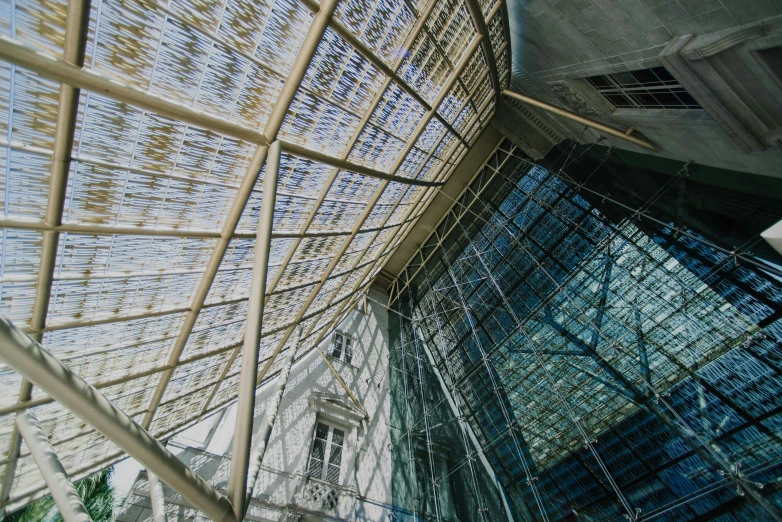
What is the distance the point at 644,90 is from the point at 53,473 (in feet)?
42.4

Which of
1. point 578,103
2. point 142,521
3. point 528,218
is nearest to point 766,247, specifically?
point 578,103

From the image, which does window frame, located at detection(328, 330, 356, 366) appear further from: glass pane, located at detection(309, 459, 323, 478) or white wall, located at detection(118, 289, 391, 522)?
glass pane, located at detection(309, 459, 323, 478)

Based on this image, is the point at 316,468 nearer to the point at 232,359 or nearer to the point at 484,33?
the point at 232,359

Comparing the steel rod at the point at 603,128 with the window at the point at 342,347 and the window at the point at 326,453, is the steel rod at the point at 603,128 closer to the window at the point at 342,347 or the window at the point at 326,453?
the window at the point at 342,347

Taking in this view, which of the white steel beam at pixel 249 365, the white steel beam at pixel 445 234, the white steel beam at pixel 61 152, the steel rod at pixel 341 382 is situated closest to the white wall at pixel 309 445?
the steel rod at pixel 341 382

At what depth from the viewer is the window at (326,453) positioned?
12016mm

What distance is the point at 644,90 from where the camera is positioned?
27.3ft

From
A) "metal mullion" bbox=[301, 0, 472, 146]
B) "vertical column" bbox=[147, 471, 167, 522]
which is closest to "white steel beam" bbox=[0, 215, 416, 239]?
"metal mullion" bbox=[301, 0, 472, 146]

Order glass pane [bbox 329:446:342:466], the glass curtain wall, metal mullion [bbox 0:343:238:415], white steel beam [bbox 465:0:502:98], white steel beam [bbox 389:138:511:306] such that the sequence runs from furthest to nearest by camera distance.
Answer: white steel beam [bbox 389:138:511:306] → glass pane [bbox 329:446:342:466] → white steel beam [bbox 465:0:502:98] → metal mullion [bbox 0:343:238:415] → the glass curtain wall

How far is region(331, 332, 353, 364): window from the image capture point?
16.3 meters

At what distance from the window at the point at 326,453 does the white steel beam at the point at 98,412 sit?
9.53 m

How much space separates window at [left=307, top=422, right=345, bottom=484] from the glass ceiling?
3820 mm

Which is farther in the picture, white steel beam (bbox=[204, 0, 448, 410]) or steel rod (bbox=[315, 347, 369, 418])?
steel rod (bbox=[315, 347, 369, 418])

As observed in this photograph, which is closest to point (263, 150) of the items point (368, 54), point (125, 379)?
point (368, 54)
